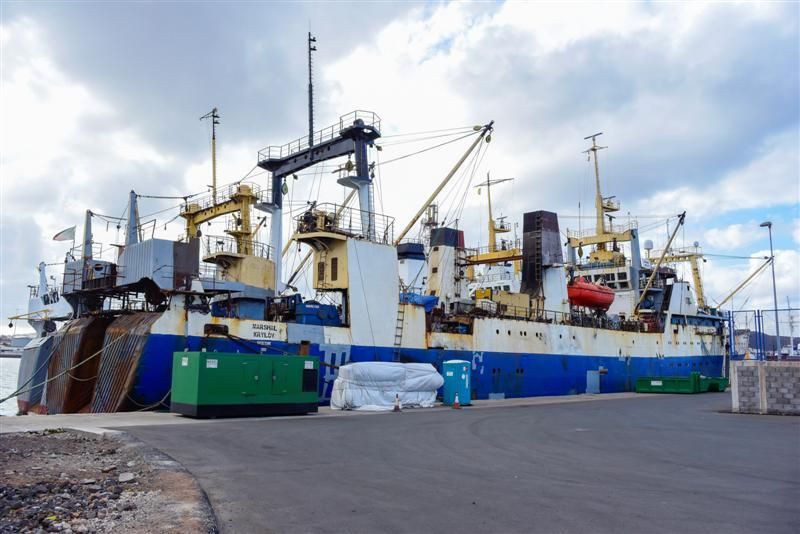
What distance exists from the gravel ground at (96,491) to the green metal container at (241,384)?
17.5ft

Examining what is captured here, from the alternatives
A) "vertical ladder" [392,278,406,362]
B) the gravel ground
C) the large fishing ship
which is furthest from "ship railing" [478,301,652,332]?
the gravel ground

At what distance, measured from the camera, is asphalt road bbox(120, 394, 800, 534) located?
243 inches

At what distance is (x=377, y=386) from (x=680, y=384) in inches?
788

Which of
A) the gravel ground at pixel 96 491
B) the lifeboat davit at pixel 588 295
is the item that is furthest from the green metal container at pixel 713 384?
the gravel ground at pixel 96 491

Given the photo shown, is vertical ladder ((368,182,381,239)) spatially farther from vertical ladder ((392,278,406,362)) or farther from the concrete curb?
the concrete curb

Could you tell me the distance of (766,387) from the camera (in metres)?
19.3

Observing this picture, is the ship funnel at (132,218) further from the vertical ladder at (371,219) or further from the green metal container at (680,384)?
the green metal container at (680,384)

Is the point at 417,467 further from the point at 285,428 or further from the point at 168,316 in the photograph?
the point at 168,316

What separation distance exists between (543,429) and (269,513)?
958cm

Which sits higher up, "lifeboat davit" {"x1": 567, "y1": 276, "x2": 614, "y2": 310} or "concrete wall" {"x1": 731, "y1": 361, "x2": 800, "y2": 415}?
"lifeboat davit" {"x1": 567, "y1": 276, "x2": 614, "y2": 310}

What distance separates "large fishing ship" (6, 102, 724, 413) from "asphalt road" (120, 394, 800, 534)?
585cm

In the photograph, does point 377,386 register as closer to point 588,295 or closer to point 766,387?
point 766,387

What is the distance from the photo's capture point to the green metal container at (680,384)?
32.3m

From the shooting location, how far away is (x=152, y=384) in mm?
18141
